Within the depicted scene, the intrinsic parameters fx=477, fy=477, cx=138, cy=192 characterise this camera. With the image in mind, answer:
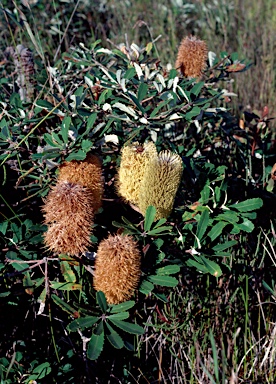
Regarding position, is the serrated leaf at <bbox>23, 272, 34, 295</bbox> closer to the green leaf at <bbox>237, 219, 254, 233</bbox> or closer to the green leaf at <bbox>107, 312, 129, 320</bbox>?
the green leaf at <bbox>107, 312, 129, 320</bbox>

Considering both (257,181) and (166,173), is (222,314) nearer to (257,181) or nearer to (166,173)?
(257,181)

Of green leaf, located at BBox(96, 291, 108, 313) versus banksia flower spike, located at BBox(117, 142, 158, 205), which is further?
banksia flower spike, located at BBox(117, 142, 158, 205)

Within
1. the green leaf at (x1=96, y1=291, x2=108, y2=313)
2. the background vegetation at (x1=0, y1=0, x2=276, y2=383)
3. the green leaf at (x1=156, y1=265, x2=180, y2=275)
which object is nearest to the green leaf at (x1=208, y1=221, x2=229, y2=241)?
the background vegetation at (x1=0, y1=0, x2=276, y2=383)

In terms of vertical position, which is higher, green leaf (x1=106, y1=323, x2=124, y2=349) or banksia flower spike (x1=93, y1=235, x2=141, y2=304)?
banksia flower spike (x1=93, y1=235, x2=141, y2=304)

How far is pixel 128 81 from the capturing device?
5.98 ft

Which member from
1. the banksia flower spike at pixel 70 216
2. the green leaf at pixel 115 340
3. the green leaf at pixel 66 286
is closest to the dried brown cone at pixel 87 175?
the banksia flower spike at pixel 70 216

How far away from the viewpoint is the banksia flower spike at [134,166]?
141 cm

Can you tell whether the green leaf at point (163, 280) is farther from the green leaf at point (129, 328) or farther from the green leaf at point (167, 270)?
the green leaf at point (129, 328)

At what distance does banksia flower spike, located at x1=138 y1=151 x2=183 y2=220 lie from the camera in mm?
1315

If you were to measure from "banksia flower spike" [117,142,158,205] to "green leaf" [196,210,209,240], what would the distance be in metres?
0.21

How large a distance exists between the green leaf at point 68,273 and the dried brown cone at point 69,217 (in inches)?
8.1

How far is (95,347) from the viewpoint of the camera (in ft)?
4.05

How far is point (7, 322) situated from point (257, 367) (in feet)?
3.07

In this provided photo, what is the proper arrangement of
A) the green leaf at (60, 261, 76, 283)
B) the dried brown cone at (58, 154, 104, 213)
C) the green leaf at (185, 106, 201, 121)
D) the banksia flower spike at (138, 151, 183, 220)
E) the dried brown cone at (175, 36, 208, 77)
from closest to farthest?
the banksia flower spike at (138, 151, 183, 220) < the dried brown cone at (58, 154, 104, 213) < the green leaf at (60, 261, 76, 283) < the green leaf at (185, 106, 201, 121) < the dried brown cone at (175, 36, 208, 77)
